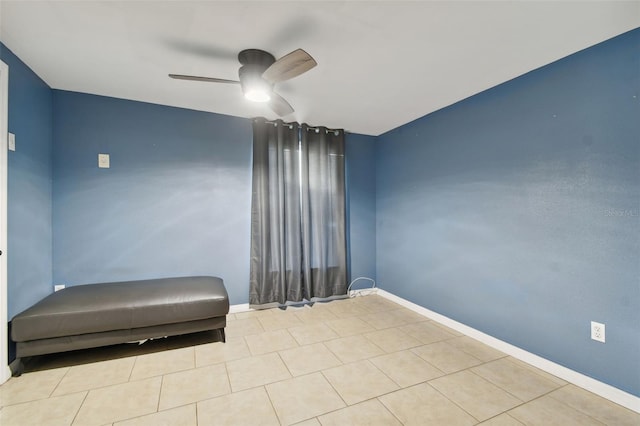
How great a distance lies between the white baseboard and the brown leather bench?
230 centimetres

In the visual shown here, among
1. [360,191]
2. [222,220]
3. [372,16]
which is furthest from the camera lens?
[360,191]

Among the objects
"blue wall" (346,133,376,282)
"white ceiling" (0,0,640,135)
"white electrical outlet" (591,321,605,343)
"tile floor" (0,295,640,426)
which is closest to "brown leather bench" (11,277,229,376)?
"tile floor" (0,295,640,426)

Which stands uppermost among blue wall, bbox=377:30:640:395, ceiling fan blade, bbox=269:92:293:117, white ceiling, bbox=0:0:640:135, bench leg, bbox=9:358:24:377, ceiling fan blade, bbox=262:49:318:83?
white ceiling, bbox=0:0:640:135

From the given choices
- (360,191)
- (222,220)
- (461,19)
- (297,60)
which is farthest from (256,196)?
(461,19)

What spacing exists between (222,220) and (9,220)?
1645mm

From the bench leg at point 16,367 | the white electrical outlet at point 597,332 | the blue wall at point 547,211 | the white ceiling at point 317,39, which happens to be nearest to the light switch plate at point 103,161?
the white ceiling at point 317,39

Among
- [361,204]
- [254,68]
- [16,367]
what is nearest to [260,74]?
[254,68]

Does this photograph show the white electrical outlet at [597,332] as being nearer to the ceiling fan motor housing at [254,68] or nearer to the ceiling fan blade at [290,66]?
the ceiling fan blade at [290,66]

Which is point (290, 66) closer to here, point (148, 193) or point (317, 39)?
point (317, 39)

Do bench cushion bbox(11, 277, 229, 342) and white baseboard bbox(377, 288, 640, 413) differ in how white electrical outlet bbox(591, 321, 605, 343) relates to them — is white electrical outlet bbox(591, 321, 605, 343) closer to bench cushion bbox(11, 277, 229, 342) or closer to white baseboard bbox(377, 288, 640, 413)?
white baseboard bbox(377, 288, 640, 413)

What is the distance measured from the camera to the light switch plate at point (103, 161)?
8.84ft

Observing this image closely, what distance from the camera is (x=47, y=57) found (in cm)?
203

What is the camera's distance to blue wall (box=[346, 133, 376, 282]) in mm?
3895

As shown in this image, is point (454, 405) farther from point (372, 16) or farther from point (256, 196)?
point (256, 196)
